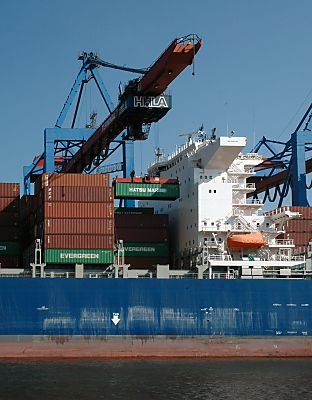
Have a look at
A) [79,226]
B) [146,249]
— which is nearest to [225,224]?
[146,249]

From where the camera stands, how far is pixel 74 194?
131 feet

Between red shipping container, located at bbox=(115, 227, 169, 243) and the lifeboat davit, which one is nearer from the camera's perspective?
the lifeboat davit

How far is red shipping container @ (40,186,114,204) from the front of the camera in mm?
39969

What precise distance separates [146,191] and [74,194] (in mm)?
5962

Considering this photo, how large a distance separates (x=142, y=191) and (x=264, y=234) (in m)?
7.62

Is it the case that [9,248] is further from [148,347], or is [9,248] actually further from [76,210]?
[148,347]

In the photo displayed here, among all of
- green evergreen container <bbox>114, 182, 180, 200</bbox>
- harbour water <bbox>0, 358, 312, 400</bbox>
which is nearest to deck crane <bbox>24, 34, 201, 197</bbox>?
green evergreen container <bbox>114, 182, 180, 200</bbox>

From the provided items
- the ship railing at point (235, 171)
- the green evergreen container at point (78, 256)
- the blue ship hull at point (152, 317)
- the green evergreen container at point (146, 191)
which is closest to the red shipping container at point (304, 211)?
the ship railing at point (235, 171)

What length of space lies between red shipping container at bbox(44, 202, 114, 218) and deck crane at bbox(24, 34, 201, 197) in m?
5.60

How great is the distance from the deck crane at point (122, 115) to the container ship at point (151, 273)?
3.49 meters

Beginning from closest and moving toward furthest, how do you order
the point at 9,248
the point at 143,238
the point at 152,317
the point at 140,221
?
the point at 152,317
the point at 9,248
the point at 143,238
the point at 140,221

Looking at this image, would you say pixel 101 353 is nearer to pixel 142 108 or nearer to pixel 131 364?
pixel 131 364

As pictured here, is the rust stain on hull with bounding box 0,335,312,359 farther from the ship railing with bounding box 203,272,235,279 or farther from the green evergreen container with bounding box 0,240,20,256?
the green evergreen container with bounding box 0,240,20,256

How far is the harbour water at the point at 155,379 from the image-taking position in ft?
89.8
